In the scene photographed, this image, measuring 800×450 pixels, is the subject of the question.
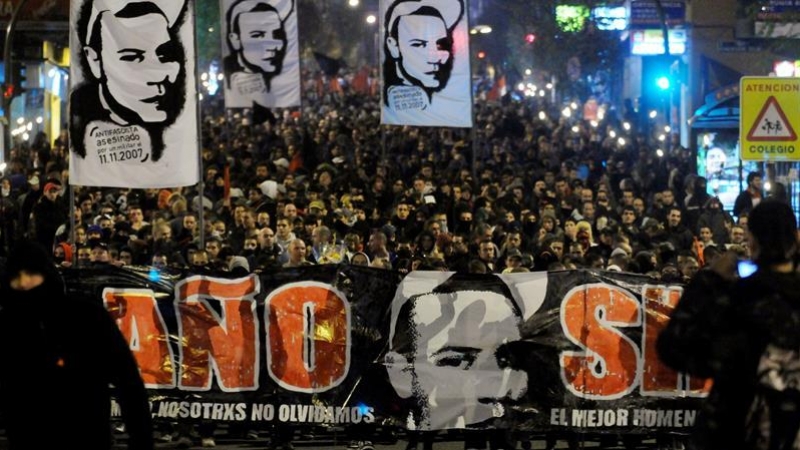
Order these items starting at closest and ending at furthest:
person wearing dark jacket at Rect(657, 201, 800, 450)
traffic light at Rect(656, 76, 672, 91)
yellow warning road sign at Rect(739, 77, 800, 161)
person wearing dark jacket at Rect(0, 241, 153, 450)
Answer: person wearing dark jacket at Rect(657, 201, 800, 450)
person wearing dark jacket at Rect(0, 241, 153, 450)
yellow warning road sign at Rect(739, 77, 800, 161)
traffic light at Rect(656, 76, 672, 91)

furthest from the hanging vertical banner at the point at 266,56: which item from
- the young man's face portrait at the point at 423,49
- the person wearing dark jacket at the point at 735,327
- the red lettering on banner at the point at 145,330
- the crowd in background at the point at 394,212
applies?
the person wearing dark jacket at the point at 735,327

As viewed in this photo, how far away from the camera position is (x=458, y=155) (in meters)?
27.2

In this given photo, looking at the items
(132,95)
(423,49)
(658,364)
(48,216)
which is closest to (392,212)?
(423,49)

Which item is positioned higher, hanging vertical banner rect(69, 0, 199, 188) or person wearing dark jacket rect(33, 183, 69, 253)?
hanging vertical banner rect(69, 0, 199, 188)

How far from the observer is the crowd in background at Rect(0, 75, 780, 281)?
1501 cm

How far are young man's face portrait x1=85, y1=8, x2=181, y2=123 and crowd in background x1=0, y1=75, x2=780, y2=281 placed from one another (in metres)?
1.09

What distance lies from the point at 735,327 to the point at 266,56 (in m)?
19.7

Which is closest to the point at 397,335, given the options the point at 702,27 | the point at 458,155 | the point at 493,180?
the point at 493,180

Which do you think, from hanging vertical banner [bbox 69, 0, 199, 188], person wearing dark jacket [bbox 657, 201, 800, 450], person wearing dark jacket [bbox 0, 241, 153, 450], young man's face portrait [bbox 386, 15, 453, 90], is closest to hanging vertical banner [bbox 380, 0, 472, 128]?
young man's face portrait [bbox 386, 15, 453, 90]

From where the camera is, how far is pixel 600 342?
1065 cm

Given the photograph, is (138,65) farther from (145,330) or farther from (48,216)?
(48,216)

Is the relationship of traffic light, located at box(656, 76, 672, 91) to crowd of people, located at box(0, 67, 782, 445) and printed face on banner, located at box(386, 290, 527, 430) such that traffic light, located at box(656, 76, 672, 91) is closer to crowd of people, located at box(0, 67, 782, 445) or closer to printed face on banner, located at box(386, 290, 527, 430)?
crowd of people, located at box(0, 67, 782, 445)

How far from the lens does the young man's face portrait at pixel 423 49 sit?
1972cm

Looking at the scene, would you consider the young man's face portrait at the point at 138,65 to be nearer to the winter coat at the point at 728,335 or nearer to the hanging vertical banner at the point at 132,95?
the hanging vertical banner at the point at 132,95
